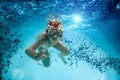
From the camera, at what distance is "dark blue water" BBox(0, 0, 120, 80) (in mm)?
17100

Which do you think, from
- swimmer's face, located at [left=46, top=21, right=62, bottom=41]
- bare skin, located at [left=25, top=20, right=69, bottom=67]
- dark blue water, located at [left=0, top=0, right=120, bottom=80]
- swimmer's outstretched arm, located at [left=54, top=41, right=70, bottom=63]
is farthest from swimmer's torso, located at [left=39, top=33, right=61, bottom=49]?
dark blue water, located at [left=0, top=0, right=120, bottom=80]

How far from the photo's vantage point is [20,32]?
2362cm

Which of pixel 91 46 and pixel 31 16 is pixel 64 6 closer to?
pixel 31 16

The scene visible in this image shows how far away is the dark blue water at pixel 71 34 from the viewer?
56.1 feet

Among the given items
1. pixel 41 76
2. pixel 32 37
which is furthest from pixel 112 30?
pixel 41 76

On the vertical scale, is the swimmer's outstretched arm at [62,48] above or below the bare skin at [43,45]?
below

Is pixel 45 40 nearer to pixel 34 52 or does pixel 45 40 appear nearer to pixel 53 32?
pixel 53 32

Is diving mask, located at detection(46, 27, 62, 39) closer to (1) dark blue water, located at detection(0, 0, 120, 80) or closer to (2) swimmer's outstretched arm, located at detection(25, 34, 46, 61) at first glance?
(2) swimmer's outstretched arm, located at detection(25, 34, 46, 61)

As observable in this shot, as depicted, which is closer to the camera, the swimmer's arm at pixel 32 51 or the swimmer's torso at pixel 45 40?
the swimmer's arm at pixel 32 51

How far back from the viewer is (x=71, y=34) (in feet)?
84.3

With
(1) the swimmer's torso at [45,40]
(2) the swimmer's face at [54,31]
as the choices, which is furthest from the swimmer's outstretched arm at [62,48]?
(2) the swimmer's face at [54,31]

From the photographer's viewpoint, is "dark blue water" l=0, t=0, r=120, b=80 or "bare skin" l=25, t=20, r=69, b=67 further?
"dark blue water" l=0, t=0, r=120, b=80

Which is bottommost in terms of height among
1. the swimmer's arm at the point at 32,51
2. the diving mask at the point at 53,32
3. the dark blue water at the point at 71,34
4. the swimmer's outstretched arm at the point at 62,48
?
the dark blue water at the point at 71,34

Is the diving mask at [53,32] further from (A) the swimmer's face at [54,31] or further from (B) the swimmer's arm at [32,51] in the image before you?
(B) the swimmer's arm at [32,51]
